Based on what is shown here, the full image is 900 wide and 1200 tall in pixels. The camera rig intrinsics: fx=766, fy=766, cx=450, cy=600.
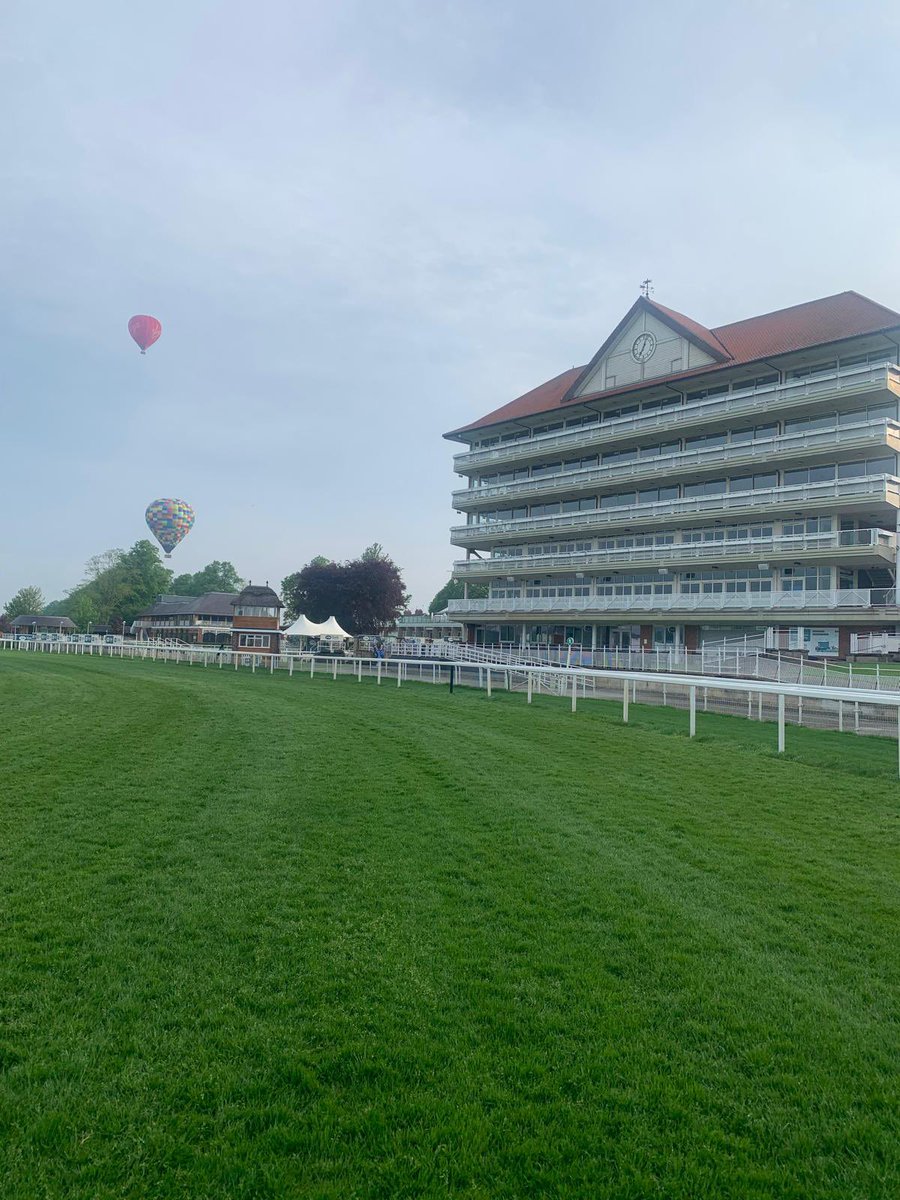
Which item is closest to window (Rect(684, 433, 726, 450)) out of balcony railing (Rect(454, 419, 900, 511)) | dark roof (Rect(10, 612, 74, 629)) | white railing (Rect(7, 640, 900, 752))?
balcony railing (Rect(454, 419, 900, 511))

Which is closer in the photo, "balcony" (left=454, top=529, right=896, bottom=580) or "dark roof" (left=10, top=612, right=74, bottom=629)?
"balcony" (left=454, top=529, right=896, bottom=580)

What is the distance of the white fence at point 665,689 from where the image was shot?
12695 millimetres

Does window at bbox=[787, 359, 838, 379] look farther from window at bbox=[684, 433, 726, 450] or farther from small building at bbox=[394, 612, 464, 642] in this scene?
small building at bbox=[394, 612, 464, 642]

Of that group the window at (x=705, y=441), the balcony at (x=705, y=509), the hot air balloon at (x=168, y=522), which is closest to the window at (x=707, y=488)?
the balcony at (x=705, y=509)

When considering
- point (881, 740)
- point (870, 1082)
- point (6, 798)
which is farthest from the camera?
point (881, 740)

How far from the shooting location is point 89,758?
992cm

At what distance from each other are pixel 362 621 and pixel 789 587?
37.9m

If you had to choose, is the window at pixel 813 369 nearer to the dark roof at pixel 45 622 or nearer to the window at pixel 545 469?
the window at pixel 545 469

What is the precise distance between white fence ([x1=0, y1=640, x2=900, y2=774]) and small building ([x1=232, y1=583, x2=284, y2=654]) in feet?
57.6

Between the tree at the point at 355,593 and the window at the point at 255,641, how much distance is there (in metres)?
4.95

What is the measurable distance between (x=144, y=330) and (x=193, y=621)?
55.1m

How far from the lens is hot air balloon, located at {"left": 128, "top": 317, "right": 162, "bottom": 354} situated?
4059cm

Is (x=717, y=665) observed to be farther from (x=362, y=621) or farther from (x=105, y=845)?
(x=362, y=621)

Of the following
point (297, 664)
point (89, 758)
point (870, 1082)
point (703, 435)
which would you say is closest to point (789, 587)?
point (703, 435)
